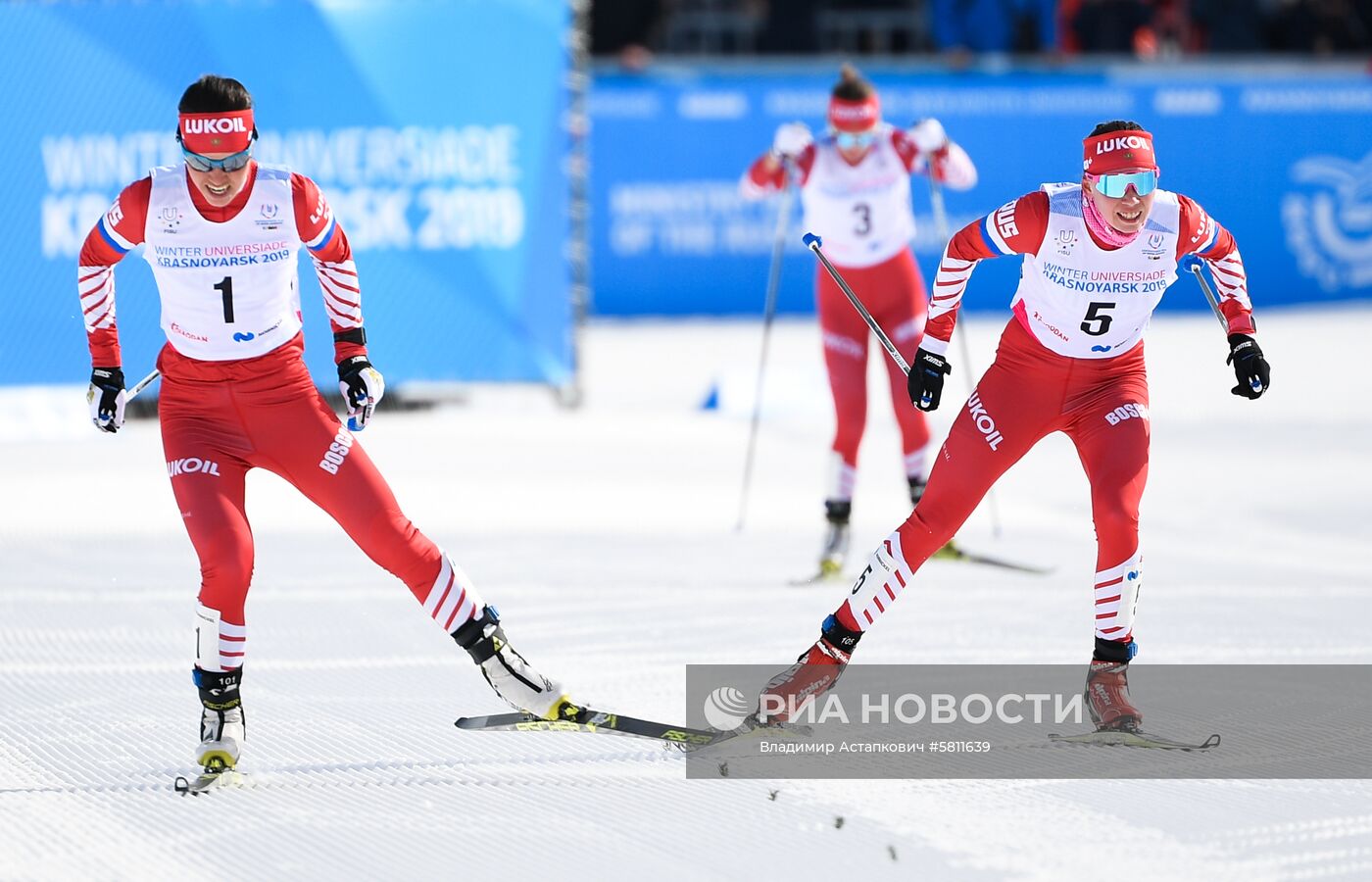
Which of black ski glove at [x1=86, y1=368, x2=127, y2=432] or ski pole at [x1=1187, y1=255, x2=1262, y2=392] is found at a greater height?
ski pole at [x1=1187, y1=255, x2=1262, y2=392]

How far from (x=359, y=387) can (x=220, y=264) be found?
0.49m

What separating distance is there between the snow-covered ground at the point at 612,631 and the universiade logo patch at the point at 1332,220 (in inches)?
204

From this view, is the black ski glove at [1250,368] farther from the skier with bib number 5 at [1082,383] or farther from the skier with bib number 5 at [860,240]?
the skier with bib number 5 at [860,240]

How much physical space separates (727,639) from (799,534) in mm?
2362

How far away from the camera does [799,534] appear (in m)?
8.71

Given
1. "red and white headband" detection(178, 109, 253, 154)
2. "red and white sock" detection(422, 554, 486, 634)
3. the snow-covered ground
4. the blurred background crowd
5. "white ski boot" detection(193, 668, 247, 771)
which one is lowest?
the snow-covered ground

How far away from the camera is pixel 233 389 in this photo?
4.86 metres

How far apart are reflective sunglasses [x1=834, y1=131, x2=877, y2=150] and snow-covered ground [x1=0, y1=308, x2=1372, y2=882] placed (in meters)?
1.81

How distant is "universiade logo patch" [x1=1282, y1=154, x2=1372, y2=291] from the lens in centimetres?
1753

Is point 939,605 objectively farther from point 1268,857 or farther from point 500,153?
point 500,153

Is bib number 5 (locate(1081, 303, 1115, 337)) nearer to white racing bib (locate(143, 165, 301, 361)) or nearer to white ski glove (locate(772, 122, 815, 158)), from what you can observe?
white racing bib (locate(143, 165, 301, 361))

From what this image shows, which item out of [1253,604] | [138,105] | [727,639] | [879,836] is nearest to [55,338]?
[138,105]

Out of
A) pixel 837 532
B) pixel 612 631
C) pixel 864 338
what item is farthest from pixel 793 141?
pixel 612 631

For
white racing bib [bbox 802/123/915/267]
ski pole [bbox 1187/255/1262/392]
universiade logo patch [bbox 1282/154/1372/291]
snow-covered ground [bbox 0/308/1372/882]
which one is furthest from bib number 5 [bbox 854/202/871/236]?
universiade logo patch [bbox 1282/154/1372/291]
